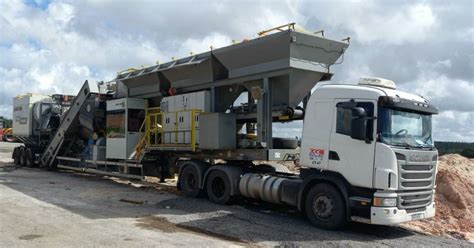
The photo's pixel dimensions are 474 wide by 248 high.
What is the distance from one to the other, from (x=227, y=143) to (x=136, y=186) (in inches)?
208

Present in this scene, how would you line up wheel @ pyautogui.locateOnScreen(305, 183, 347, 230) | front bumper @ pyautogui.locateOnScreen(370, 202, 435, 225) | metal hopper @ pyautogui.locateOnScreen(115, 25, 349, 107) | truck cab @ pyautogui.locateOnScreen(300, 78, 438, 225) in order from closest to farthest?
1. front bumper @ pyautogui.locateOnScreen(370, 202, 435, 225)
2. truck cab @ pyautogui.locateOnScreen(300, 78, 438, 225)
3. wheel @ pyautogui.locateOnScreen(305, 183, 347, 230)
4. metal hopper @ pyautogui.locateOnScreen(115, 25, 349, 107)

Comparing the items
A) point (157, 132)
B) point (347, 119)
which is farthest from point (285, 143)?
point (157, 132)

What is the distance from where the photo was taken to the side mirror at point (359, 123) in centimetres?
897

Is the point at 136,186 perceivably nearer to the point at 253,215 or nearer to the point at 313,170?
the point at 253,215

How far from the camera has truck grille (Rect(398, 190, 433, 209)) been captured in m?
9.05

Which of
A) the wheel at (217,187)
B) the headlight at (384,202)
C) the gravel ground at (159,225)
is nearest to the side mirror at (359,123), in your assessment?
the headlight at (384,202)

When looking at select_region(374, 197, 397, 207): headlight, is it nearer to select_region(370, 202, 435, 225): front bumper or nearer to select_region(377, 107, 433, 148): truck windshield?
select_region(370, 202, 435, 225): front bumper

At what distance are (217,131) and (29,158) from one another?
567 inches

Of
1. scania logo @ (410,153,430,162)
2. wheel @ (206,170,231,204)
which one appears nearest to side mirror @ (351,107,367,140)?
scania logo @ (410,153,430,162)

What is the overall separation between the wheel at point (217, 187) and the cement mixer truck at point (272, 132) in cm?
3

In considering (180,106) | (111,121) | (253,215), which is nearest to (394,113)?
(253,215)

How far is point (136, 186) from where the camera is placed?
54.1 ft

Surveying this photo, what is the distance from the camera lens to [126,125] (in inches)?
642

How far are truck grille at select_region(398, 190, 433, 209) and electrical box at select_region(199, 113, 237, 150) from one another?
4922 millimetres
